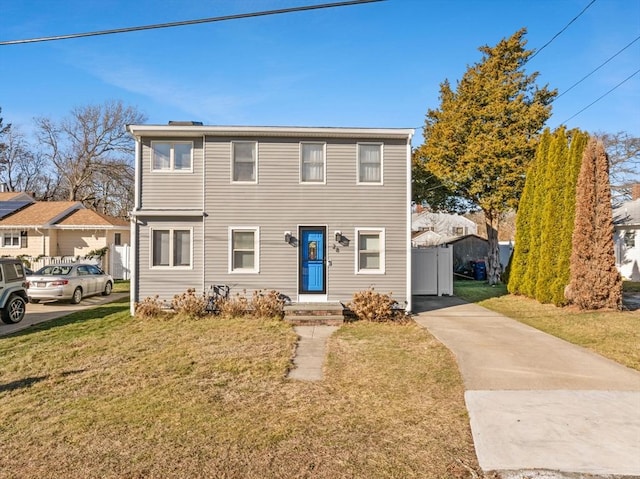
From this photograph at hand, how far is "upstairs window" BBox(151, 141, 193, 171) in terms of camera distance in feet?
36.9

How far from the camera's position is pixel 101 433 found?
4.08m

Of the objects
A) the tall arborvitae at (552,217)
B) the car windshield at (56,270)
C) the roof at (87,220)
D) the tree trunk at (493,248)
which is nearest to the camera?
the tall arborvitae at (552,217)

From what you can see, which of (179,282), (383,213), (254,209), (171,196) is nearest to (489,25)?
(383,213)

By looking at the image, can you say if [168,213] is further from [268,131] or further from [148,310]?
[268,131]

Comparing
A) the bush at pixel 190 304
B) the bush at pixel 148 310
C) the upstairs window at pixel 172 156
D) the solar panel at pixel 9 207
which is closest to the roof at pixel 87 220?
the solar panel at pixel 9 207

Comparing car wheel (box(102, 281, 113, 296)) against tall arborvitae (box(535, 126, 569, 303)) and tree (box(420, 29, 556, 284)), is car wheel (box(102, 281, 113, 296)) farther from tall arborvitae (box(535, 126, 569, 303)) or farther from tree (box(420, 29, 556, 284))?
tall arborvitae (box(535, 126, 569, 303))

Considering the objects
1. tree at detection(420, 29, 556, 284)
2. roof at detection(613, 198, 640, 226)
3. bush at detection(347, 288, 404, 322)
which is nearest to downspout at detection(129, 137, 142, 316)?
bush at detection(347, 288, 404, 322)

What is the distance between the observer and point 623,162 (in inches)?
1307

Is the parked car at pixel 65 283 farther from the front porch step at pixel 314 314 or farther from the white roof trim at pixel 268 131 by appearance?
the front porch step at pixel 314 314

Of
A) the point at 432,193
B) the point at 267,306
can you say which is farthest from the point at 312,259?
the point at 432,193

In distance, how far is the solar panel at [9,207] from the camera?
22047mm

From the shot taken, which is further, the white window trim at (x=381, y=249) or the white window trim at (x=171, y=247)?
the white window trim at (x=381, y=249)

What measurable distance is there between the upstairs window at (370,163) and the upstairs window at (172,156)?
497 centimetres

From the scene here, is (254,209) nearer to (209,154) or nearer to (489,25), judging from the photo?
(209,154)
